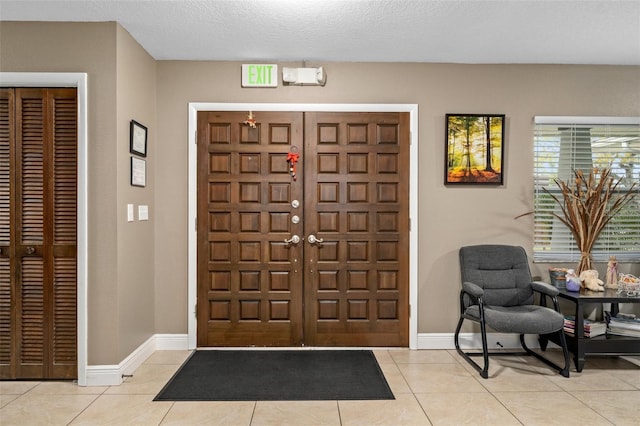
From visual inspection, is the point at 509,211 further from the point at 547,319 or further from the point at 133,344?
Result: the point at 133,344

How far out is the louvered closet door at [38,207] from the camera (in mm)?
3182

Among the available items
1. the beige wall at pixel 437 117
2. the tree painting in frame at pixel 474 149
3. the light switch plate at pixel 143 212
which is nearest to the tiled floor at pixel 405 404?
the beige wall at pixel 437 117

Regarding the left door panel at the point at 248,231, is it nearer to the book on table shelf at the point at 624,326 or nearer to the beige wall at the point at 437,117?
the beige wall at the point at 437,117

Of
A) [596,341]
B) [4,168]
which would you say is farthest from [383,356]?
[4,168]

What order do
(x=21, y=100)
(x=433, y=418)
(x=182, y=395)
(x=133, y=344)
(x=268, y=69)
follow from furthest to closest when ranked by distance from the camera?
(x=268, y=69)
(x=133, y=344)
(x=21, y=100)
(x=182, y=395)
(x=433, y=418)

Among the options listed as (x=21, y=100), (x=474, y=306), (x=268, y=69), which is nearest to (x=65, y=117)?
(x=21, y=100)

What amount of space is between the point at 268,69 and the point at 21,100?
6.33 feet

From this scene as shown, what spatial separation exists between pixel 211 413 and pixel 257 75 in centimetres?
277

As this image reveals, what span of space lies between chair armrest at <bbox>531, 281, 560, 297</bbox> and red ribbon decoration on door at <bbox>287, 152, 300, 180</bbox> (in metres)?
2.28

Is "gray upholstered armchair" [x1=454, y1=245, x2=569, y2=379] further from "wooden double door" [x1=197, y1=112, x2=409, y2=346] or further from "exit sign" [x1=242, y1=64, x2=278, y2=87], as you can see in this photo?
"exit sign" [x1=242, y1=64, x2=278, y2=87]

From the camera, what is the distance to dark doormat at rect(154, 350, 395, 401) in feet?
9.79

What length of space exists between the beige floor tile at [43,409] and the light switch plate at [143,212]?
4.54ft

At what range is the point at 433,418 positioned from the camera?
105 inches

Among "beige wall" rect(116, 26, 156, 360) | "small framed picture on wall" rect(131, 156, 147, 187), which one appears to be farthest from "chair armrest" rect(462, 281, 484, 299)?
"small framed picture on wall" rect(131, 156, 147, 187)
